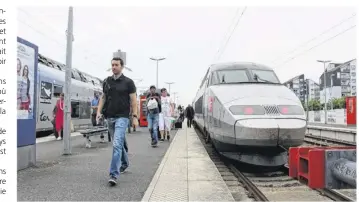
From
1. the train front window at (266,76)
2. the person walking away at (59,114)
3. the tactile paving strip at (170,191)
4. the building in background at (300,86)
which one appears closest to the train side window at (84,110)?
the person walking away at (59,114)

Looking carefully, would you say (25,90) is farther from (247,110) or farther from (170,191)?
(247,110)

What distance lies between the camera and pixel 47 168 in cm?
697

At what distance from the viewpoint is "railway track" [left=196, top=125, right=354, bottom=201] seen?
19.2 ft

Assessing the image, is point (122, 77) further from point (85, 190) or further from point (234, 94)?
point (234, 94)

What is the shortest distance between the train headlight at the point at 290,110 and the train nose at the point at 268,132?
0.65 feet

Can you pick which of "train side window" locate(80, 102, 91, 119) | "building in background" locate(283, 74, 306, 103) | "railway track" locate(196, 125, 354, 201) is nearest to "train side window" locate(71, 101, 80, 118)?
"train side window" locate(80, 102, 91, 119)

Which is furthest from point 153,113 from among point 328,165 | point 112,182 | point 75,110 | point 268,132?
point 75,110

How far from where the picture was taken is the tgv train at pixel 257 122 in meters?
6.82

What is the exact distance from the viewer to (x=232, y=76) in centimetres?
934

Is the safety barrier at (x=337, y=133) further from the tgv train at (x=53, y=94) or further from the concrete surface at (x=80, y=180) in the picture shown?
the tgv train at (x=53, y=94)

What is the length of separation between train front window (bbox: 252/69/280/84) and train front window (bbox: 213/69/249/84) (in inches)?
10.1

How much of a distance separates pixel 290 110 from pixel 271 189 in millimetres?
1442

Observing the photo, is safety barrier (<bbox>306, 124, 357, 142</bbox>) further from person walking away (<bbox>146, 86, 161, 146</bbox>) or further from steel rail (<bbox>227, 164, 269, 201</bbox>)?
steel rail (<bbox>227, 164, 269, 201</bbox>)

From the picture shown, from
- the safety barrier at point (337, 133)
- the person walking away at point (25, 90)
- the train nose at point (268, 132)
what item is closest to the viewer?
the person walking away at point (25, 90)
